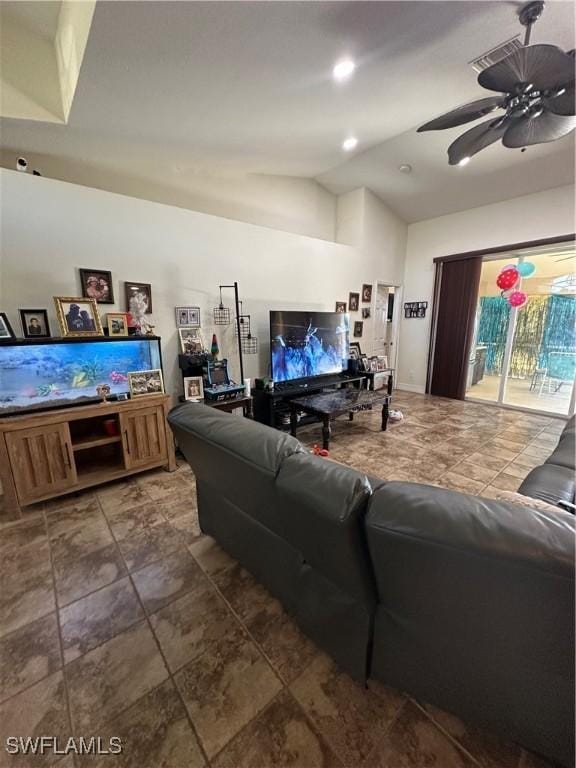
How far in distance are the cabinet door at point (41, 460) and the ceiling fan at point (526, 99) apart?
3.51 metres

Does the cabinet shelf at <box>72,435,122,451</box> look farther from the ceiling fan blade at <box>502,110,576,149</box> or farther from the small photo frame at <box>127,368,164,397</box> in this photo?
the ceiling fan blade at <box>502,110,576,149</box>

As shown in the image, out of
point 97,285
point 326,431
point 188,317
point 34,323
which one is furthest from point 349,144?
point 34,323

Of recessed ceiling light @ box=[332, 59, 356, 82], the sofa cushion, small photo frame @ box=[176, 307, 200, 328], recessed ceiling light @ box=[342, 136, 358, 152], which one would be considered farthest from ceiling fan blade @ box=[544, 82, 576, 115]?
small photo frame @ box=[176, 307, 200, 328]

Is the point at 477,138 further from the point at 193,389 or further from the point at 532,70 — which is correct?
the point at 193,389

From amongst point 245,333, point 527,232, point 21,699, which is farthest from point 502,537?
point 527,232

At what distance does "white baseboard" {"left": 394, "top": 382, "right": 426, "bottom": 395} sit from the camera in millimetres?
5755

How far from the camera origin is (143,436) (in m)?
2.62

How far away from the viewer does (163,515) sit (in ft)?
7.18

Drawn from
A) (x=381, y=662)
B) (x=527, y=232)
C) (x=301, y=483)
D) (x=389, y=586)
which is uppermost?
(x=527, y=232)

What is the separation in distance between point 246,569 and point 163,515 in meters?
0.85

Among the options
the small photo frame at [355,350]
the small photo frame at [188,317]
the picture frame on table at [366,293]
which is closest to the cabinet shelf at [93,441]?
→ the small photo frame at [188,317]

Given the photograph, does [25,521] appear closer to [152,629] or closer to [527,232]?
[152,629]

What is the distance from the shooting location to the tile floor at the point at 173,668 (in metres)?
0.99

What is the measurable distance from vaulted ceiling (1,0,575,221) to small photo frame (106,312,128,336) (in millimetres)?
1393
